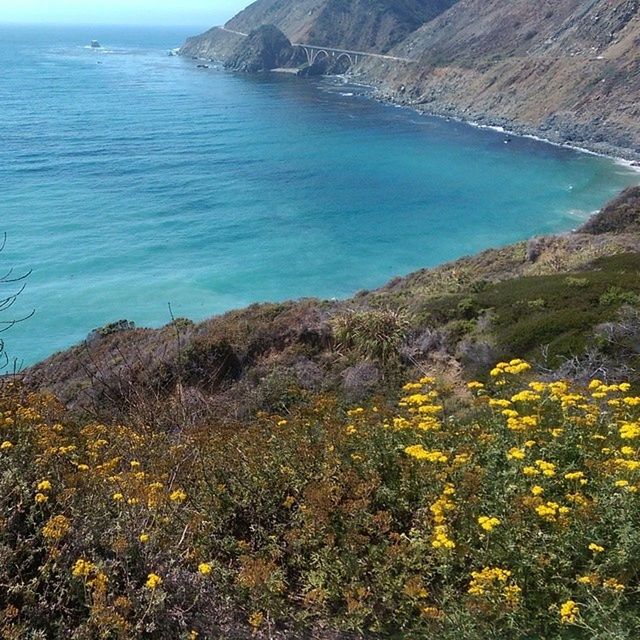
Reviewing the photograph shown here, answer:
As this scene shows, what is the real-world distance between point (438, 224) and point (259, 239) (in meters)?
13.3

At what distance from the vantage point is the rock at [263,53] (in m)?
135

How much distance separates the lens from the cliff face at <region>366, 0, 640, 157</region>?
232 feet

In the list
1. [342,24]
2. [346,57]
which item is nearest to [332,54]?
[346,57]

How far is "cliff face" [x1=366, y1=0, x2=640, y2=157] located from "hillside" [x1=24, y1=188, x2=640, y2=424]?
53366mm

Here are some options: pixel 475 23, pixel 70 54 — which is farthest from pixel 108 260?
pixel 70 54

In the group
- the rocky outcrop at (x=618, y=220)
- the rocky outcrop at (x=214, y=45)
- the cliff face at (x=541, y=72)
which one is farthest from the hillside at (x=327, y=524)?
the rocky outcrop at (x=214, y=45)

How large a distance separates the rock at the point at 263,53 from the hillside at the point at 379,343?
126612 millimetres

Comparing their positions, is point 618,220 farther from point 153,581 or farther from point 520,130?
point 520,130

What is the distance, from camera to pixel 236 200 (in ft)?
162

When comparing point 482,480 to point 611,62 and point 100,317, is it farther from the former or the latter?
point 611,62

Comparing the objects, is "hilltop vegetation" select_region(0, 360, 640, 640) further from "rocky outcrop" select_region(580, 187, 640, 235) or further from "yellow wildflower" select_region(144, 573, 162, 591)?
"rocky outcrop" select_region(580, 187, 640, 235)

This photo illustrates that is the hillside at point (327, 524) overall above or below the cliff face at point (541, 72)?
below

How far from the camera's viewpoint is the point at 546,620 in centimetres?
393

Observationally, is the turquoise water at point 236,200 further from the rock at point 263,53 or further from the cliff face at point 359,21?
the cliff face at point 359,21
